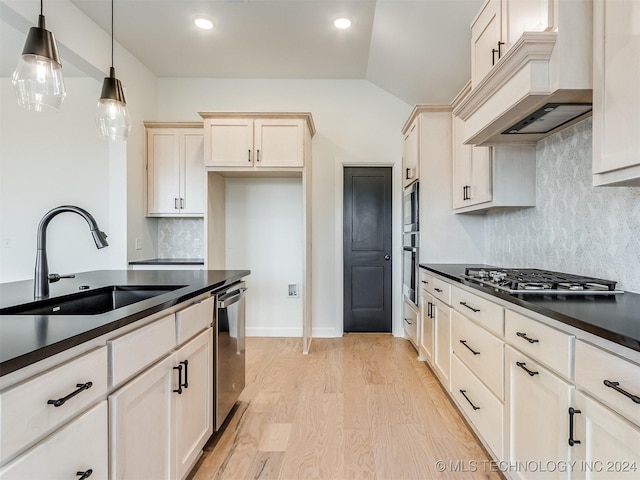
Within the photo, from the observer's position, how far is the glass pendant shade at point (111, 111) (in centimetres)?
196

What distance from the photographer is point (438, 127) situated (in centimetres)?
315

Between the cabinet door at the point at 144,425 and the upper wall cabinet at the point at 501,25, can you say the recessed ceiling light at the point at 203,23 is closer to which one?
the upper wall cabinet at the point at 501,25

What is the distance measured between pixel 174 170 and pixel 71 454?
3289mm

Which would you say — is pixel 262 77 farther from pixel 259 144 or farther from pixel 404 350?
pixel 404 350

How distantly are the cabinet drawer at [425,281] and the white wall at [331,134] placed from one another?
88cm

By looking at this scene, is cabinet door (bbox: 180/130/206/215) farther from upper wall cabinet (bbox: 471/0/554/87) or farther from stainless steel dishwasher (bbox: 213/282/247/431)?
upper wall cabinet (bbox: 471/0/554/87)

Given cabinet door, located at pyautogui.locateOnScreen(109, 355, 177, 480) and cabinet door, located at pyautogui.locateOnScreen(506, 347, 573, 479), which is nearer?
cabinet door, located at pyautogui.locateOnScreen(109, 355, 177, 480)

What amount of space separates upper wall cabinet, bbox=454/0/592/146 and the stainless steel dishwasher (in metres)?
1.74

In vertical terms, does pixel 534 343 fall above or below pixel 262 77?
below

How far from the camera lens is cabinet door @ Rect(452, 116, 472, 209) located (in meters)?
2.82

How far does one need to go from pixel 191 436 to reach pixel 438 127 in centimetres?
299

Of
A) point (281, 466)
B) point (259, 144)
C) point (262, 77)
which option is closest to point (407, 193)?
point (259, 144)

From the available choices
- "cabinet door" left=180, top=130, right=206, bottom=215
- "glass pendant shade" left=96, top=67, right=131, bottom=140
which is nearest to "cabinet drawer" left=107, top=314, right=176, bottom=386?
"glass pendant shade" left=96, top=67, right=131, bottom=140

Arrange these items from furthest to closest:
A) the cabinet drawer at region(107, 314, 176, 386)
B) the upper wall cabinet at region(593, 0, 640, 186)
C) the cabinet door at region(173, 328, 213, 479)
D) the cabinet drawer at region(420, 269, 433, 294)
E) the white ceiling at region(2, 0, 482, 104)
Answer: the cabinet drawer at region(420, 269, 433, 294) < the white ceiling at region(2, 0, 482, 104) < the cabinet door at region(173, 328, 213, 479) < the upper wall cabinet at region(593, 0, 640, 186) < the cabinet drawer at region(107, 314, 176, 386)
